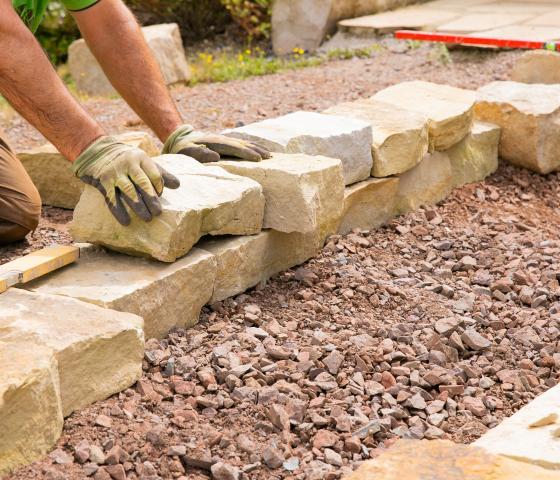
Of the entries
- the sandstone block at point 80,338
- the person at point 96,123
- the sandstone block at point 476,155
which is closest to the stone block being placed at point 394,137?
the sandstone block at point 476,155

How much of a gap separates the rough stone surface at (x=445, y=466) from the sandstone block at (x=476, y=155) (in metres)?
2.73

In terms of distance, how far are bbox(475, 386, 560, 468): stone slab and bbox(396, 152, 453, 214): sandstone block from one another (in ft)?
6.61

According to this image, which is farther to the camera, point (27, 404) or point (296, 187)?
point (296, 187)

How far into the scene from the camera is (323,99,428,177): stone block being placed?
13.1 ft

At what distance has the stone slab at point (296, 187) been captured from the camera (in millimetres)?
3336

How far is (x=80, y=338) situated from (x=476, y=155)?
8.82 ft

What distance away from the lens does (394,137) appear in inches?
158

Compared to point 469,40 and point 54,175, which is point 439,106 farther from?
point 469,40

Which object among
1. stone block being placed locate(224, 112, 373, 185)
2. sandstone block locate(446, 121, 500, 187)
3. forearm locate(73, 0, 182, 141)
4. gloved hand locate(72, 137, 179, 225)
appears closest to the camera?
gloved hand locate(72, 137, 179, 225)

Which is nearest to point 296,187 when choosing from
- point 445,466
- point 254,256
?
point 254,256

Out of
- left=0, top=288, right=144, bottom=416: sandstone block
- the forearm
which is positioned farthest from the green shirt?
left=0, top=288, right=144, bottom=416: sandstone block

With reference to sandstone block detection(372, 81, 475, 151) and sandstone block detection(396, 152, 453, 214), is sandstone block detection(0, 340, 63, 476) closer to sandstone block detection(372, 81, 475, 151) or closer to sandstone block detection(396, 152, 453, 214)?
sandstone block detection(396, 152, 453, 214)

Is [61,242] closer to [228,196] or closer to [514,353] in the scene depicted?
[228,196]

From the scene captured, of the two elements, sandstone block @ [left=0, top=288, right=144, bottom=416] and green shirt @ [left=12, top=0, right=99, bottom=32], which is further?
green shirt @ [left=12, top=0, right=99, bottom=32]
